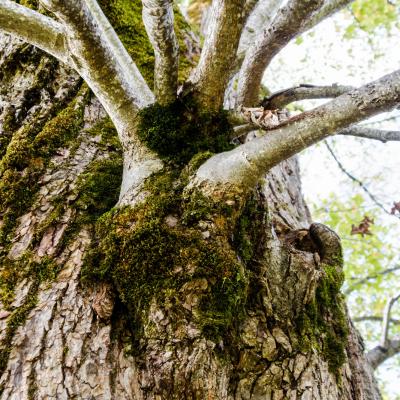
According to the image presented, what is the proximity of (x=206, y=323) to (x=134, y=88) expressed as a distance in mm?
1372

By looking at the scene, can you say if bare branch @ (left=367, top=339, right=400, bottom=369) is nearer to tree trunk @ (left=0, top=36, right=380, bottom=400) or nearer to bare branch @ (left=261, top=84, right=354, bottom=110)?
tree trunk @ (left=0, top=36, right=380, bottom=400)

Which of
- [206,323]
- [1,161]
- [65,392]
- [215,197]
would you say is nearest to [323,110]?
[215,197]

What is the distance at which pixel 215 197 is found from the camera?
1.74 m

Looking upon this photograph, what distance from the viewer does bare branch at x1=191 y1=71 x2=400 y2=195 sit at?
144cm

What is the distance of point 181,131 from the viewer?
2090 mm

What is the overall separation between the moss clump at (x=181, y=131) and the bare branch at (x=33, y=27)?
56cm

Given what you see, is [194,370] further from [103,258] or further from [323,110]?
[323,110]

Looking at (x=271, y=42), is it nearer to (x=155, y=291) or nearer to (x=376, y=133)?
(x=376, y=133)

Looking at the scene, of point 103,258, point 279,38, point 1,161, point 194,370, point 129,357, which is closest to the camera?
point 194,370

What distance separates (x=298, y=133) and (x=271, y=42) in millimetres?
666

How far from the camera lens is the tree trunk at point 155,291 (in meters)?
1.45

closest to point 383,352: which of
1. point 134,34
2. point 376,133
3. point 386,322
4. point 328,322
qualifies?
point 386,322

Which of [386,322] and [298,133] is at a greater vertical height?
[298,133]

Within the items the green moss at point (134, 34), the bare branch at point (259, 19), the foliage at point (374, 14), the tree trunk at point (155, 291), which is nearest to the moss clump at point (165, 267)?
the tree trunk at point (155, 291)
